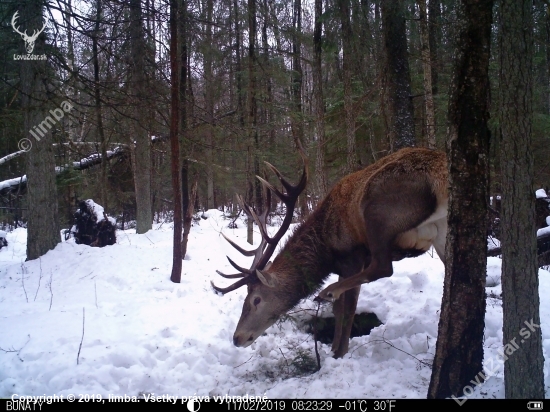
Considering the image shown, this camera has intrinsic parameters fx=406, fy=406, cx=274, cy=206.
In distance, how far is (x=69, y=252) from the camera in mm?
8453

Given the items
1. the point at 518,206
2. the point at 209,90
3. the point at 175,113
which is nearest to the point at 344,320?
the point at 518,206

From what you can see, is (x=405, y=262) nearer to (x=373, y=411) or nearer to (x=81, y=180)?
(x=373, y=411)

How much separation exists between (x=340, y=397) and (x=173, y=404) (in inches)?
61.5

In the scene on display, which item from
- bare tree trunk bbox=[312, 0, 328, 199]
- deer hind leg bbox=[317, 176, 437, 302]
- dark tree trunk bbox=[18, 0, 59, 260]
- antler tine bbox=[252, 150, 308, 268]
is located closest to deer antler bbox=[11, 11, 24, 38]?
dark tree trunk bbox=[18, 0, 59, 260]

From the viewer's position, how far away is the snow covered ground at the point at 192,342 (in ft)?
12.9

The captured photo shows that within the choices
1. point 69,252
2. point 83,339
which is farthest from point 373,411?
point 69,252

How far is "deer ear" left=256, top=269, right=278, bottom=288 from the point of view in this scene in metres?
4.46

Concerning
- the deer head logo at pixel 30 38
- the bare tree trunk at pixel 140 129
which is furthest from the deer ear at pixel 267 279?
the deer head logo at pixel 30 38

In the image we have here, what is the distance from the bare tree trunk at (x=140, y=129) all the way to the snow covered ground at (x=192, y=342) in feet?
10.2

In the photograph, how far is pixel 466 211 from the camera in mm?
3166

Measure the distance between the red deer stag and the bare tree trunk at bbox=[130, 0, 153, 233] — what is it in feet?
12.1

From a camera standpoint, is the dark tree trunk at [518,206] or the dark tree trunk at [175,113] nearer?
the dark tree trunk at [518,206]

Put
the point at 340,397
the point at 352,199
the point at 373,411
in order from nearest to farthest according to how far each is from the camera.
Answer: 1. the point at 373,411
2. the point at 340,397
3. the point at 352,199

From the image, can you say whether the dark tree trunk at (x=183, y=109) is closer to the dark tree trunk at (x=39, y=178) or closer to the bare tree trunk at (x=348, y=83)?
the dark tree trunk at (x=39, y=178)
